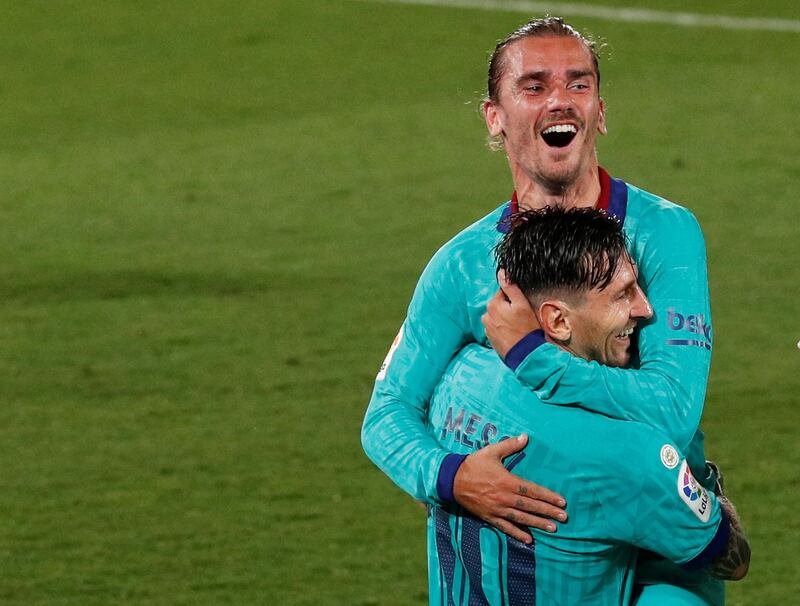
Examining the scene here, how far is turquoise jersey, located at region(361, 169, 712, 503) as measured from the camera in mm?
2592

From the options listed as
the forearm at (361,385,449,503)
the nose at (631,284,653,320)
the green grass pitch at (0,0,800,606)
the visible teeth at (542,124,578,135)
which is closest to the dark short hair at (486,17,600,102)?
the visible teeth at (542,124,578,135)

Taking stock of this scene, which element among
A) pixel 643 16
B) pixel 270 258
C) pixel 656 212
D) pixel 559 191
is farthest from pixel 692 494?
pixel 643 16

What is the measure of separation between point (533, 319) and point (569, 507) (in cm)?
28

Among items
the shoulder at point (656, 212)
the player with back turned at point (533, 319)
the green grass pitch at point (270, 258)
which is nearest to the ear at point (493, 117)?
the player with back turned at point (533, 319)

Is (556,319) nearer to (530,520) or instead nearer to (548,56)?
(530,520)

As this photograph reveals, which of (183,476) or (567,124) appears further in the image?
(183,476)

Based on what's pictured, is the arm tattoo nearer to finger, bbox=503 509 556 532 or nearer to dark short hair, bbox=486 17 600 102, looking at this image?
finger, bbox=503 509 556 532

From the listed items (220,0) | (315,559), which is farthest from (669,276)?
(220,0)

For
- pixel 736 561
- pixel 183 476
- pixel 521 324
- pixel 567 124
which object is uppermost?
pixel 567 124

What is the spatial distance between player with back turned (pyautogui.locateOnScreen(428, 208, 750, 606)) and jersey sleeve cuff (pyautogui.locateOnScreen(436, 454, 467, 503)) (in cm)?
4

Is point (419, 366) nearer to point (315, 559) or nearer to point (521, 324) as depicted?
point (521, 324)

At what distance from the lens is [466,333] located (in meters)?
2.85

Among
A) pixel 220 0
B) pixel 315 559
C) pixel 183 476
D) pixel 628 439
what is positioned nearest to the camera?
pixel 628 439

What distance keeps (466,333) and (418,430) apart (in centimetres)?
20
